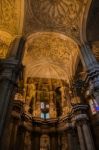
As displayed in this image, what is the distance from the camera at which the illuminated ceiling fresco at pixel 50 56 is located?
12883 millimetres

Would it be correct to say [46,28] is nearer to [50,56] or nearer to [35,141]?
[50,56]

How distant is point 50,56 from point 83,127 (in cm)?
656

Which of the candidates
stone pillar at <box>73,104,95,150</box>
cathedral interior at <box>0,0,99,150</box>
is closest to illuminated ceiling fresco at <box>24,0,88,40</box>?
cathedral interior at <box>0,0,99,150</box>

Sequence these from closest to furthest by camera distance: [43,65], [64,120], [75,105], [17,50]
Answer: [17,50], [75,105], [64,120], [43,65]

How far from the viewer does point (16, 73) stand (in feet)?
25.9

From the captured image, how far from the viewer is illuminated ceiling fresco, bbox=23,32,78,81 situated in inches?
507

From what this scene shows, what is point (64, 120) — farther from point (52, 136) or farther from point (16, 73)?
point (16, 73)

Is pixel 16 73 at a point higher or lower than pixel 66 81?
lower

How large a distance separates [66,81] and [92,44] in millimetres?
4550

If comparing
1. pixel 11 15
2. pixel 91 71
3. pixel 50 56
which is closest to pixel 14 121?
pixel 91 71

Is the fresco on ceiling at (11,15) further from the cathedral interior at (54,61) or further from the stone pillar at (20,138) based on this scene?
the stone pillar at (20,138)

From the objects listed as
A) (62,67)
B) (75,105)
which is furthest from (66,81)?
(75,105)

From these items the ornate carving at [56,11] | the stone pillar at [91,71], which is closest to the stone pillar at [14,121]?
the stone pillar at [91,71]

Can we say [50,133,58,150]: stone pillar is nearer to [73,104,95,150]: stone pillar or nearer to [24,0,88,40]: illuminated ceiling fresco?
[73,104,95,150]: stone pillar
